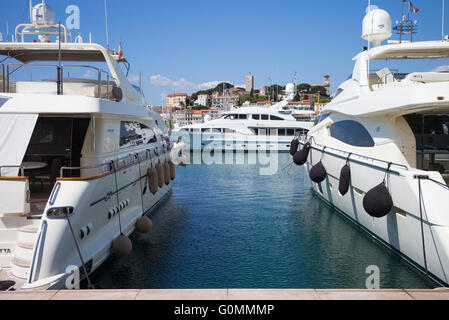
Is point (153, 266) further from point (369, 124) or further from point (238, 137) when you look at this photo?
point (238, 137)

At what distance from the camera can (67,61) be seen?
10422 mm

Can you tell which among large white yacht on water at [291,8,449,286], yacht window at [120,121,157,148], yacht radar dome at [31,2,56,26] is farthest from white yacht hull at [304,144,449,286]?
yacht radar dome at [31,2,56,26]

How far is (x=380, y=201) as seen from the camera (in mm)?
6875

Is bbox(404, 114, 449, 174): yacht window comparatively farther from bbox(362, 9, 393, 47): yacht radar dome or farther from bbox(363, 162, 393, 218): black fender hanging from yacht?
bbox(362, 9, 393, 47): yacht radar dome

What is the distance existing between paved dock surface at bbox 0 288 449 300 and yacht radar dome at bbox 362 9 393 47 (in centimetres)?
930

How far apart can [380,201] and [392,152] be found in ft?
5.24

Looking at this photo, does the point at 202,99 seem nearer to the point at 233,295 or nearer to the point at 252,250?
the point at 252,250

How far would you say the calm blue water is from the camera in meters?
6.65

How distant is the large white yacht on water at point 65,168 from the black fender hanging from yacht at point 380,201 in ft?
14.6

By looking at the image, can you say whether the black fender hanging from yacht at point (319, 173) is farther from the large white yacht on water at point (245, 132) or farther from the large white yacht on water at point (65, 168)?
the large white yacht on water at point (245, 132)

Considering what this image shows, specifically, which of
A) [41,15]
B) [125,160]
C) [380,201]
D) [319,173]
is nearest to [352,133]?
[319,173]

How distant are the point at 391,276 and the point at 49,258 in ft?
18.4
